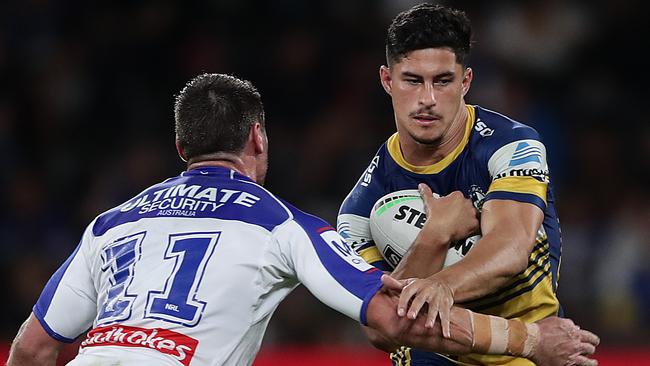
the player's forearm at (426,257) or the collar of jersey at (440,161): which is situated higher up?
the collar of jersey at (440,161)

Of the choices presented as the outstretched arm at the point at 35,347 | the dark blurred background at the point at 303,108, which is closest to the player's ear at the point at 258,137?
the outstretched arm at the point at 35,347

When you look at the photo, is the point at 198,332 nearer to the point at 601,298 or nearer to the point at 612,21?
the point at 601,298

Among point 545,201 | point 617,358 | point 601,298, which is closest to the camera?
point 545,201

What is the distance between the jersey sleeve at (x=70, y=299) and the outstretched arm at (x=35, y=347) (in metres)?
0.03

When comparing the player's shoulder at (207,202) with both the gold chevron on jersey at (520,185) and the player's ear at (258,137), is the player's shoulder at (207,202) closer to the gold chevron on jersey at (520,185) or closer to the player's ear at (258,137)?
the player's ear at (258,137)

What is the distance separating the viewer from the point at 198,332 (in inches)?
153

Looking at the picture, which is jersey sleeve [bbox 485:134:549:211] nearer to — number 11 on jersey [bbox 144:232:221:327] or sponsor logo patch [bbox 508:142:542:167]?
sponsor logo patch [bbox 508:142:542:167]

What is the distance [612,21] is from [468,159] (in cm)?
609

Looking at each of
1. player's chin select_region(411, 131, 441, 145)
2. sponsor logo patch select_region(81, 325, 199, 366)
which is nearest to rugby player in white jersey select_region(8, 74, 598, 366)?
sponsor logo patch select_region(81, 325, 199, 366)

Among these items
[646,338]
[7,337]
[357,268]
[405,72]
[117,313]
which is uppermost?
[405,72]

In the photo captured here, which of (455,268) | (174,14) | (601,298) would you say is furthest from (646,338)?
(174,14)

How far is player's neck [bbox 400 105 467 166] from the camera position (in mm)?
4867

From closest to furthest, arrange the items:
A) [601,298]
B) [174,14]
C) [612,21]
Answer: [601,298] → [612,21] → [174,14]

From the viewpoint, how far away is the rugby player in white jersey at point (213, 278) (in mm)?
3887
